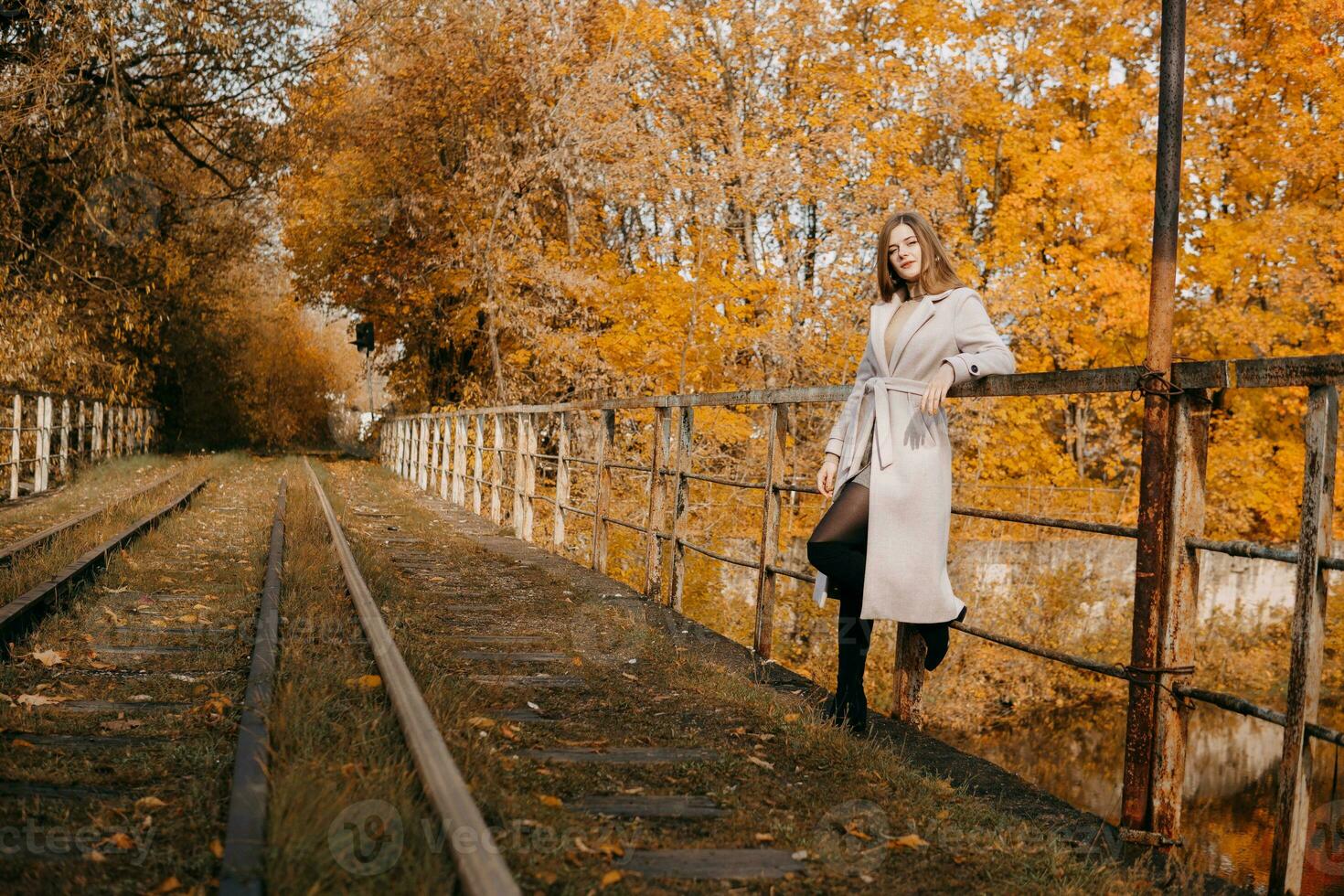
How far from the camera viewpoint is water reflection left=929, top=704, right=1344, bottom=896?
14.0m

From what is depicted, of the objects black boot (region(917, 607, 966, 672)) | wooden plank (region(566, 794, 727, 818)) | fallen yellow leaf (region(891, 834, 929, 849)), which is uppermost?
black boot (region(917, 607, 966, 672))

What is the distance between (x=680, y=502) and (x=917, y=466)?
3529 mm

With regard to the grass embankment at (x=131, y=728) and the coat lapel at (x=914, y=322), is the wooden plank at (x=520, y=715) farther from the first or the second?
the coat lapel at (x=914, y=322)

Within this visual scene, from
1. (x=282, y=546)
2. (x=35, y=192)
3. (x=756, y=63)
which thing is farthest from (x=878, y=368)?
(x=756, y=63)

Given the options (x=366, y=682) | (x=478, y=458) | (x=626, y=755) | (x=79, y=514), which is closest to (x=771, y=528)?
(x=626, y=755)

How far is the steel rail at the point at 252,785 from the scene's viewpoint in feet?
8.23

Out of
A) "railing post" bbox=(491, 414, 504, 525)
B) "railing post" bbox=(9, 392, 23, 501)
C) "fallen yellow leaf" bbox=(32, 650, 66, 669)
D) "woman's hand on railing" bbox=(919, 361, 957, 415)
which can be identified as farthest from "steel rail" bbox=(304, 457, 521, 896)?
"railing post" bbox=(9, 392, 23, 501)

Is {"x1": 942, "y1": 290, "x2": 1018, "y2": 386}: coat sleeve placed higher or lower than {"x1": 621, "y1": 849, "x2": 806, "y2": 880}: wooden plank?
higher

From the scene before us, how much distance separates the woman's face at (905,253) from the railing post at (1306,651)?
4.62ft

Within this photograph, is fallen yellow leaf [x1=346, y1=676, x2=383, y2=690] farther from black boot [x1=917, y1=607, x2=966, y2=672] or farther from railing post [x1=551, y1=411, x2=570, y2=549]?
railing post [x1=551, y1=411, x2=570, y2=549]

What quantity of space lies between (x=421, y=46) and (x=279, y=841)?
21529mm

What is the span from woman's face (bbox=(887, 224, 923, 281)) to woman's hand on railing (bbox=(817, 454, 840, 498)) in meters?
0.72

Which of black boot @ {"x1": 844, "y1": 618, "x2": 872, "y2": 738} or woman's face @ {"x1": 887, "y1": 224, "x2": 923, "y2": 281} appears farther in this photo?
black boot @ {"x1": 844, "y1": 618, "x2": 872, "y2": 738}

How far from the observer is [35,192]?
16562 millimetres
